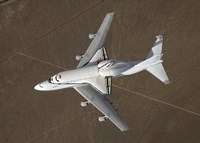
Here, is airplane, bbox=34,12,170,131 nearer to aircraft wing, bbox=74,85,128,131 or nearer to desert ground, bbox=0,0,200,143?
aircraft wing, bbox=74,85,128,131

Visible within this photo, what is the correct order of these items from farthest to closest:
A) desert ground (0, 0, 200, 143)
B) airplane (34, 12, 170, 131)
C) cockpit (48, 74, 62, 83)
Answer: desert ground (0, 0, 200, 143) < cockpit (48, 74, 62, 83) < airplane (34, 12, 170, 131)

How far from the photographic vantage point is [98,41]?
34969 mm

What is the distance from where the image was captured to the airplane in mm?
32781

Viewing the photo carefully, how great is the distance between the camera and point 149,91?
36156 mm

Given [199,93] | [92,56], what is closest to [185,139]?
[199,93]

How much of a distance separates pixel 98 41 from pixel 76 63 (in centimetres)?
335

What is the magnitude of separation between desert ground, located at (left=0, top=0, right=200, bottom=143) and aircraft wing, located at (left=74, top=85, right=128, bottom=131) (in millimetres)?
2497

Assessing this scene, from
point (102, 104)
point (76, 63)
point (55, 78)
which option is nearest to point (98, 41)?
point (76, 63)

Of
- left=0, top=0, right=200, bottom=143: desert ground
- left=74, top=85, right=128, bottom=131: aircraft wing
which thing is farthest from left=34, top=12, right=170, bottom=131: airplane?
left=0, top=0, right=200, bottom=143: desert ground

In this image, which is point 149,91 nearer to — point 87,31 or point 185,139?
point 185,139

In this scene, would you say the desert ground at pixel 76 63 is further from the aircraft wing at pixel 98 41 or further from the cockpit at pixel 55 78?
the cockpit at pixel 55 78

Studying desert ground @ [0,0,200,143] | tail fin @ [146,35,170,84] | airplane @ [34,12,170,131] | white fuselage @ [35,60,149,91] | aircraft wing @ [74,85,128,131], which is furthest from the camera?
desert ground @ [0,0,200,143]

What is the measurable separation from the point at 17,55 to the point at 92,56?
7287mm

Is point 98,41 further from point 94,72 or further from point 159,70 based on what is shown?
point 159,70
